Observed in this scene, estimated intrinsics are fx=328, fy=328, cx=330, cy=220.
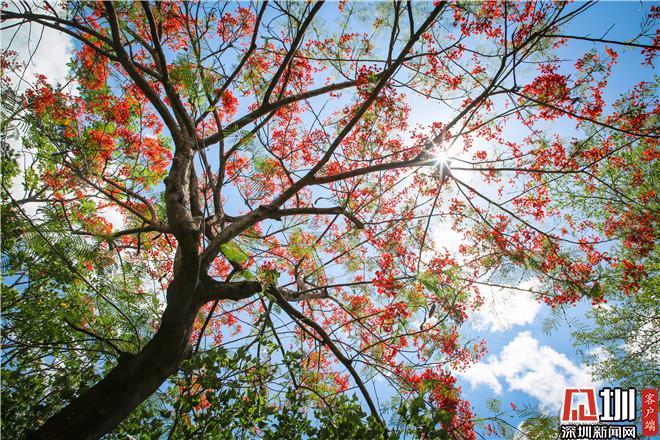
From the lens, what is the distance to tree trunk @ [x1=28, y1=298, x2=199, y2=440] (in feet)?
7.39

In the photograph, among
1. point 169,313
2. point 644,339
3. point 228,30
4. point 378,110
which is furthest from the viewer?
point 644,339

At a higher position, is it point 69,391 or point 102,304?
point 102,304

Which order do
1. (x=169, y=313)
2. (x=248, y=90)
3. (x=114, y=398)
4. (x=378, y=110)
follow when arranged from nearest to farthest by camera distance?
1. (x=114, y=398)
2. (x=169, y=313)
3. (x=378, y=110)
4. (x=248, y=90)

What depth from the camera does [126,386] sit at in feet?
8.12

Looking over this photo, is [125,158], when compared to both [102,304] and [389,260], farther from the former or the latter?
[389,260]

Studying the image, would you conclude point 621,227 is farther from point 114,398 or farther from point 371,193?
point 114,398

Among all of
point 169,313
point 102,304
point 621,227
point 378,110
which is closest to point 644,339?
point 621,227

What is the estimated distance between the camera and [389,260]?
4.44 meters

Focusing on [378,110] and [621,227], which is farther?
[621,227]

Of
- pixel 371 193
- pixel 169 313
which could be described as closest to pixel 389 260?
pixel 371 193

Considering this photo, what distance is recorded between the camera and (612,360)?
7.38 m

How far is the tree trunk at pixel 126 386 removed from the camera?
7.39ft

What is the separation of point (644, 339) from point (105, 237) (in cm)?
987

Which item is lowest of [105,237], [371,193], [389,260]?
[105,237]
